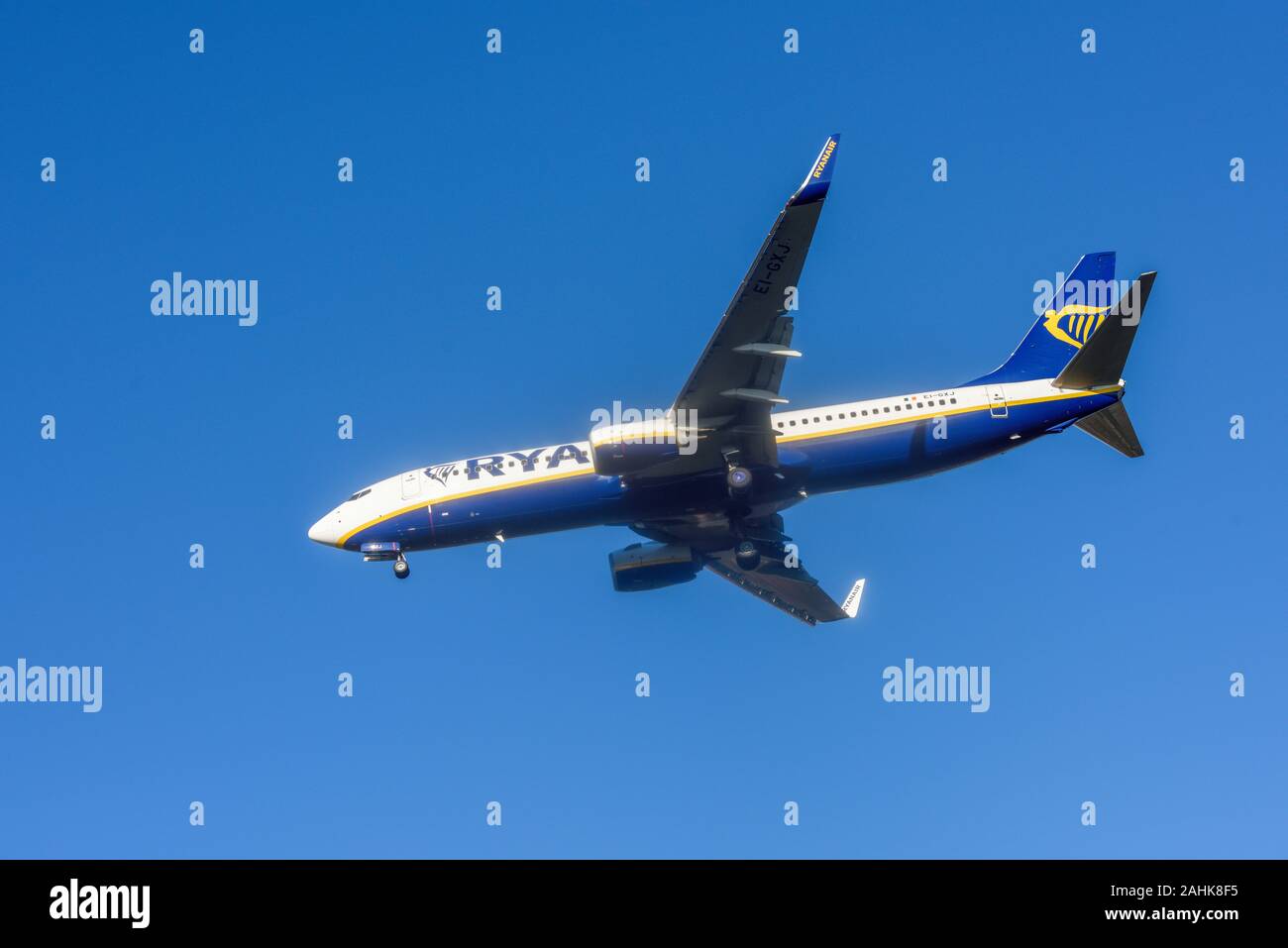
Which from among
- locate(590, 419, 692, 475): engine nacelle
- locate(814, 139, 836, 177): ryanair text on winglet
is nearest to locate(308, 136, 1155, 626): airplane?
locate(590, 419, 692, 475): engine nacelle

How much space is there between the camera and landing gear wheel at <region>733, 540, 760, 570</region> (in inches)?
1921

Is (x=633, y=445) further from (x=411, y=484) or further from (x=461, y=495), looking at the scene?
(x=411, y=484)

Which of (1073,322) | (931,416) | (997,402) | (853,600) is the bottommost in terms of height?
(853,600)

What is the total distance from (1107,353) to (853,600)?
1483 cm

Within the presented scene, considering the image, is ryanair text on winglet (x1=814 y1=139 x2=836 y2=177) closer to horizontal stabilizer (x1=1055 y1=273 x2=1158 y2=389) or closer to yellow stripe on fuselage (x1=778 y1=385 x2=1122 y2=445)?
yellow stripe on fuselage (x1=778 y1=385 x2=1122 y2=445)

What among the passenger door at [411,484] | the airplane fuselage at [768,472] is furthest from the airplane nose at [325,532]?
the passenger door at [411,484]

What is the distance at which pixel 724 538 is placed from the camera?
51.5 metres

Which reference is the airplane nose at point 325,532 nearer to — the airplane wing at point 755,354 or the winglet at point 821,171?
the airplane wing at point 755,354

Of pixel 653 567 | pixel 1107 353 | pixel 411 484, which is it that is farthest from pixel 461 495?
pixel 1107 353

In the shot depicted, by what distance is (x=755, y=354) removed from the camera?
143 ft

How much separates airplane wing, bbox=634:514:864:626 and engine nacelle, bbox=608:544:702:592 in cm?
52

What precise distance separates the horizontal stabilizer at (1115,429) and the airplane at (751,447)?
47 millimetres

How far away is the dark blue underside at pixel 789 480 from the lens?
46562 millimetres
